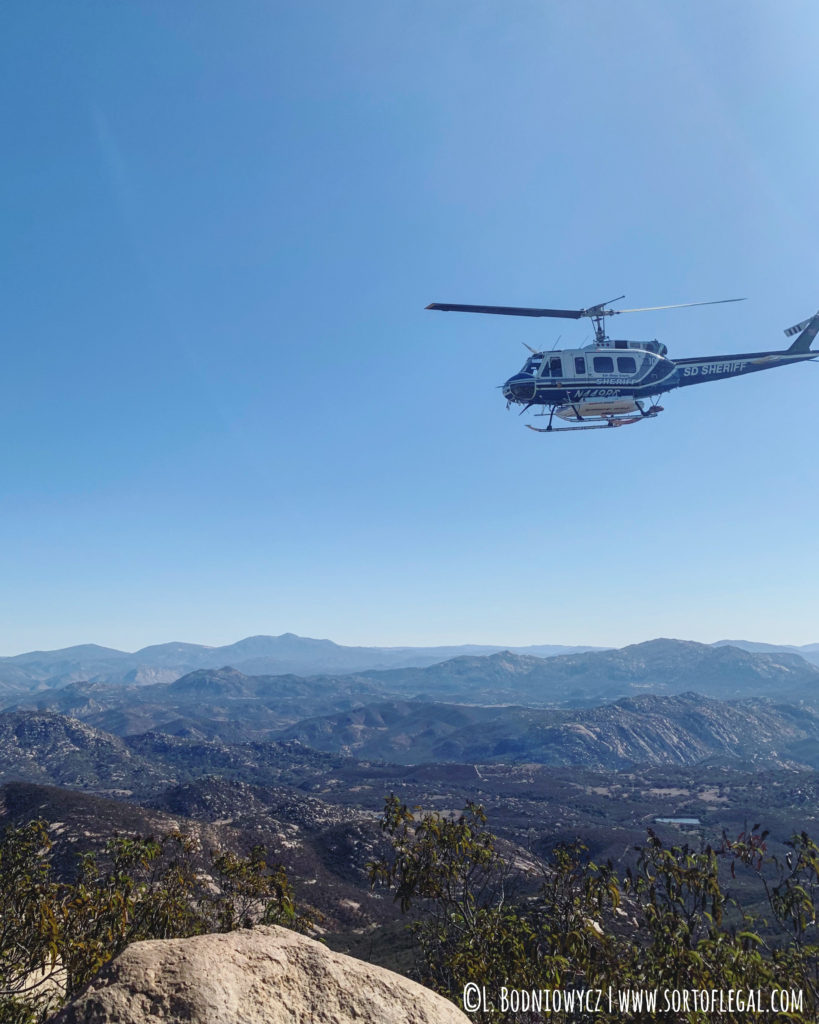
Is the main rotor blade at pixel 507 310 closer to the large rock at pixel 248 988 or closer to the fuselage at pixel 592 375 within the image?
the fuselage at pixel 592 375

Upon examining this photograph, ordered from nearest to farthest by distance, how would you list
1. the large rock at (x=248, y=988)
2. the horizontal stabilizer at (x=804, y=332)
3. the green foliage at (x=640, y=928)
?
1. the large rock at (x=248, y=988)
2. the green foliage at (x=640, y=928)
3. the horizontal stabilizer at (x=804, y=332)

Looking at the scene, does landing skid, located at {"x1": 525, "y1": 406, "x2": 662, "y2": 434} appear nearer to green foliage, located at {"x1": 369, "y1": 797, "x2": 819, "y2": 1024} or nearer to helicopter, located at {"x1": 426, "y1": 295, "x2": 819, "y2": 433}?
helicopter, located at {"x1": 426, "y1": 295, "x2": 819, "y2": 433}

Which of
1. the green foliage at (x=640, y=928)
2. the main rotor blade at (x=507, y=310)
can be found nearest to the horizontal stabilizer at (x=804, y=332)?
the main rotor blade at (x=507, y=310)

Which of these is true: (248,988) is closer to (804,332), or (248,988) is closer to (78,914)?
(78,914)

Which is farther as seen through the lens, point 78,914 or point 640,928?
point 640,928

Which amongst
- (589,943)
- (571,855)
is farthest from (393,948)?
(589,943)

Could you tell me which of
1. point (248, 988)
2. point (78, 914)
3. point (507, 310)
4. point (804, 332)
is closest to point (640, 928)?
point (248, 988)
